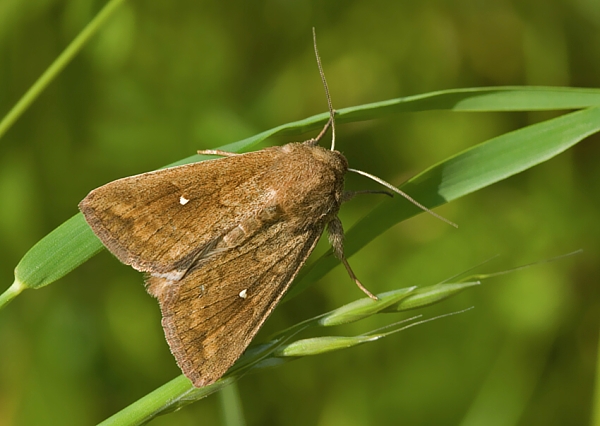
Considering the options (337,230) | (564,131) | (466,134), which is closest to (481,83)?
(466,134)

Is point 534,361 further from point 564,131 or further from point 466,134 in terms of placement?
point 564,131

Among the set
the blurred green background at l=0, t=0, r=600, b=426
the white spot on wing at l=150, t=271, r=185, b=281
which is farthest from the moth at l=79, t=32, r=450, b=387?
the blurred green background at l=0, t=0, r=600, b=426

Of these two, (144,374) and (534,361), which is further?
(534,361)

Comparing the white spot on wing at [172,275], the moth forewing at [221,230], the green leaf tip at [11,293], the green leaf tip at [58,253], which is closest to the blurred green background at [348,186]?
the moth forewing at [221,230]

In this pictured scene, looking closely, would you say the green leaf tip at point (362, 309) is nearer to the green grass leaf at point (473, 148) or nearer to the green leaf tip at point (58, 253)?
the green grass leaf at point (473, 148)

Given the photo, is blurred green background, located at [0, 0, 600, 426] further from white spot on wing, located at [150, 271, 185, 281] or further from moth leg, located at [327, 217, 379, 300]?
white spot on wing, located at [150, 271, 185, 281]

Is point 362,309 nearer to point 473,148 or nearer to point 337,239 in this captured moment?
point 337,239
